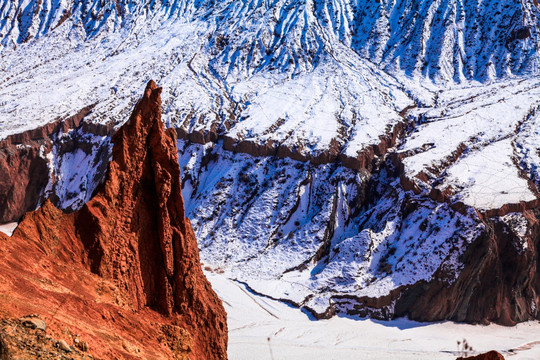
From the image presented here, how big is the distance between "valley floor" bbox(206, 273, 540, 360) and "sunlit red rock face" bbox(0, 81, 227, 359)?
33.6 m

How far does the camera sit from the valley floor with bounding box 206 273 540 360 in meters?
61.3

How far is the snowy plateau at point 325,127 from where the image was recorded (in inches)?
2953

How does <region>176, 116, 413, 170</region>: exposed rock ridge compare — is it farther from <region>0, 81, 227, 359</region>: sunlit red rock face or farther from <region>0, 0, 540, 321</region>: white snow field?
<region>0, 81, 227, 359</region>: sunlit red rock face

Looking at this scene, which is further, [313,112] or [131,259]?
[313,112]

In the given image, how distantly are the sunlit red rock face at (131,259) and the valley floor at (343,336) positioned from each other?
3364 cm

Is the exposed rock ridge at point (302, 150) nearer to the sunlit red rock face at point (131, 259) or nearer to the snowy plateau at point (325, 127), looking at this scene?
the snowy plateau at point (325, 127)

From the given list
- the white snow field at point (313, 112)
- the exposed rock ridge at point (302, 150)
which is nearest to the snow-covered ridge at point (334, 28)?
the white snow field at point (313, 112)

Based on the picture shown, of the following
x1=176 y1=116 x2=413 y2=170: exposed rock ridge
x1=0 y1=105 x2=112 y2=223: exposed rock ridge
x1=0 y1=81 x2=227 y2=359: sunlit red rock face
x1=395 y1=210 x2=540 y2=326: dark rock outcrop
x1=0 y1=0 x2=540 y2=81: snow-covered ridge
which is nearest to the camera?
x1=0 y1=81 x2=227 y2=359: sunlit red rock face

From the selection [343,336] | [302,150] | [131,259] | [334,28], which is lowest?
[343,336]

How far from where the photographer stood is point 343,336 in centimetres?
6638

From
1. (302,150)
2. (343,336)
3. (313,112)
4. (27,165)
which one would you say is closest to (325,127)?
(313,112)

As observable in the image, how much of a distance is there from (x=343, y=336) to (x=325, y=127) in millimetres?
43533

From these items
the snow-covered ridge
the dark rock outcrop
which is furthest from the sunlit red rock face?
the snow-covered ridge

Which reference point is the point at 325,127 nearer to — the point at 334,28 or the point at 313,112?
the point at 313,112
